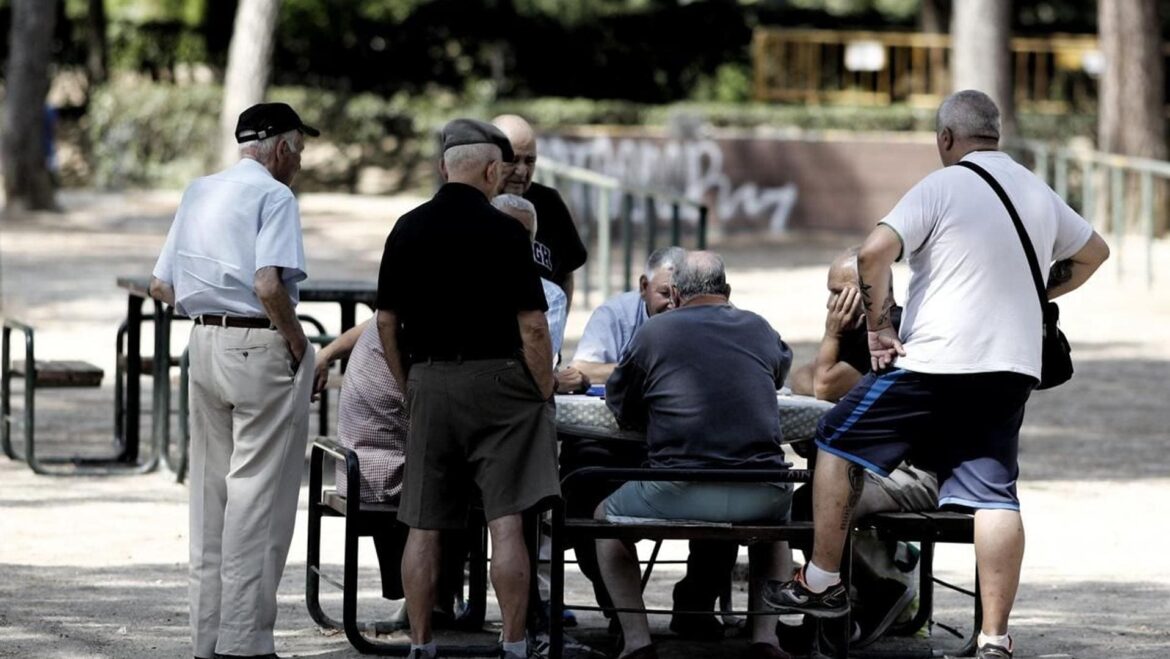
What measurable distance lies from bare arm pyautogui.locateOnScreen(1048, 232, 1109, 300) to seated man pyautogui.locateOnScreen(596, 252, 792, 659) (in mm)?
895

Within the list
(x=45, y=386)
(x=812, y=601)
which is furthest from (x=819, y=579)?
(x=45, y=386)

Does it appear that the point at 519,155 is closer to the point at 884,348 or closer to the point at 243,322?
the point at 243,322

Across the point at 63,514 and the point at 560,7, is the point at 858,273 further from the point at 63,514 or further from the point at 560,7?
the point at 560,7

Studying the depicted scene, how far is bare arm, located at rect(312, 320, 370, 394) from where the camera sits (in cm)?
646

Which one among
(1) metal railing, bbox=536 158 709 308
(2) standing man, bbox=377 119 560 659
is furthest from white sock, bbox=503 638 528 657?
(1) metal railing, bbox=536 158 709 308

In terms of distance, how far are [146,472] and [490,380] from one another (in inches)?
177

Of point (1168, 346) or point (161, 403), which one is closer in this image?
point (161, 403)

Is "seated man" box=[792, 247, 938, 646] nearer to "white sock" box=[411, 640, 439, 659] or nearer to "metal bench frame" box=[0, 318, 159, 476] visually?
"white sock" box=[411, 640, 439, 659]

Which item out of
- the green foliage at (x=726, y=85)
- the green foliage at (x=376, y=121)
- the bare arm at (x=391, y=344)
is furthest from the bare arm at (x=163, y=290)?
the green foliage at (x=726, y=85)

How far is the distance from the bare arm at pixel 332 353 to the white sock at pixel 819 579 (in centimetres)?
158

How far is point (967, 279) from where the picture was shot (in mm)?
5703

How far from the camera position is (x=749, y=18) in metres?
41.2

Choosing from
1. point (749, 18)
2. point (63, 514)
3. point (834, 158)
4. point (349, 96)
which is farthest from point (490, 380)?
point (749, 18)

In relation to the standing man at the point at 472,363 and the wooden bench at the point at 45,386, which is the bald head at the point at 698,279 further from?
the wooden bench at the point at 45,386
